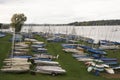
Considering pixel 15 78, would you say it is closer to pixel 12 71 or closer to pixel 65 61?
pixel 12 71

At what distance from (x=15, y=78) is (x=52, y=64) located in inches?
305

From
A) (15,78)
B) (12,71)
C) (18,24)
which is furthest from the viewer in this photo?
(18,24)

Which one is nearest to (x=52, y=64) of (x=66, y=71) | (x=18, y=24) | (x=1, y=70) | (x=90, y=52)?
(x=66, y=71)

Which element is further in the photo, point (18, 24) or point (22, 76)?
point (18, 24)

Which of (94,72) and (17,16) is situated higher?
(17,16)

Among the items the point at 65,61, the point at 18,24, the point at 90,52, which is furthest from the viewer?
the point at 18,24

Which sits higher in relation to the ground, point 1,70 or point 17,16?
point 17,16

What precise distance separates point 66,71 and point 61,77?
3144 mm

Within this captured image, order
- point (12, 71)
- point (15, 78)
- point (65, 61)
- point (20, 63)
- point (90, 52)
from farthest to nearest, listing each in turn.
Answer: point (90, 52) → point (65, 61) → point (20, 63) → point (12, 71) → point (15, 78)

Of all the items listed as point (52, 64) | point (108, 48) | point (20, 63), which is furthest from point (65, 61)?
point (108, 48)

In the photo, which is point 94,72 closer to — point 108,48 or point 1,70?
point 1,70

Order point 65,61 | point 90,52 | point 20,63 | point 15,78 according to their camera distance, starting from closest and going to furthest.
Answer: point 15,78
point 20,63
point 65,61
point 90,52

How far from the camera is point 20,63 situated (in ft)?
113

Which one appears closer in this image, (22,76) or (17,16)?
(22,76)
